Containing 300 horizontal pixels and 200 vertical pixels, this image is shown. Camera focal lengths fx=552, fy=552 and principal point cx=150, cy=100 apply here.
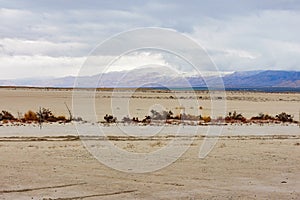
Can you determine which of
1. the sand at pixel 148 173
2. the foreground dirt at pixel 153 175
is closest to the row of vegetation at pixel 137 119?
the sand at pixel 148 173

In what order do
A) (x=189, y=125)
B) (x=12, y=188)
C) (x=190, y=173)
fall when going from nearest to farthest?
(x=12, y=188) < (x=190, y=173) < (x=189, y=125)

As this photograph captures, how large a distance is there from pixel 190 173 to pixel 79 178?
320 cm

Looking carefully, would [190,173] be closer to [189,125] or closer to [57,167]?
[57,167]

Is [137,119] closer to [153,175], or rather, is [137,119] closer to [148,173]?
[148,173]

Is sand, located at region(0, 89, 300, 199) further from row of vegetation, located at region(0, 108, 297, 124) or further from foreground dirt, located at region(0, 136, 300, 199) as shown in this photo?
row of vegetation, located at region(0, 108, 297, 124)

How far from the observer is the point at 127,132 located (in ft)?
89.8

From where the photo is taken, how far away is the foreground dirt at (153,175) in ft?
41.1

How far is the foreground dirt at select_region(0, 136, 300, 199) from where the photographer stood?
41.1 ft

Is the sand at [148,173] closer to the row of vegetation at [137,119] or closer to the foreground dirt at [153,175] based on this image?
the foreground dirt at [153,175]

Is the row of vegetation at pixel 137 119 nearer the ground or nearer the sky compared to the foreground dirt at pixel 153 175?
nearer the sky

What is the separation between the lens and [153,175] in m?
15.1

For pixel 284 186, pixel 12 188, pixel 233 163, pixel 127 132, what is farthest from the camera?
pixel 127 132

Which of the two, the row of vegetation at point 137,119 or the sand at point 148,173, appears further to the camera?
the row of vegetation at point 137,119

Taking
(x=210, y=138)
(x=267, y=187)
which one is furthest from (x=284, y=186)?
(x=210, y=138)
